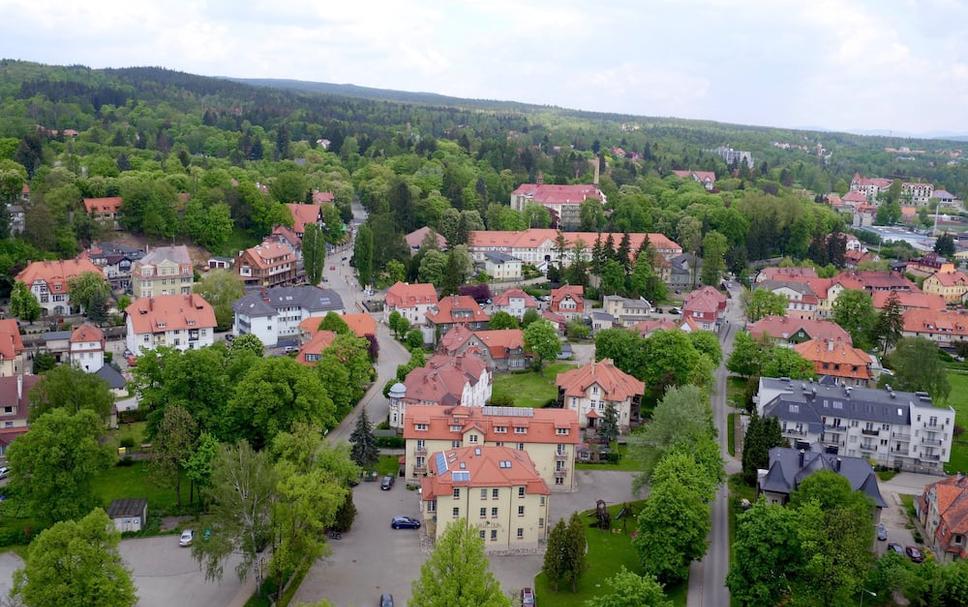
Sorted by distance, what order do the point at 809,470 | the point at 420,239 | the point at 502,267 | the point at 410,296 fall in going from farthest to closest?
1. the point at 420,239
2. the point at 502,267
3. the point at 410,296
4. the point at 809,470

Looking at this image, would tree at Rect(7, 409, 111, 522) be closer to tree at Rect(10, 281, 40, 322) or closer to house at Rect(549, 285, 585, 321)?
tree at Rect(10, 281, 40, 322)

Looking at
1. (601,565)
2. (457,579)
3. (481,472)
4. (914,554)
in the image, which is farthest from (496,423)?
(914,554)

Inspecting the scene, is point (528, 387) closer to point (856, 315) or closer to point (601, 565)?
point (601, 565)

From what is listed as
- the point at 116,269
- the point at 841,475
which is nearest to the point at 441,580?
the point at 841,475

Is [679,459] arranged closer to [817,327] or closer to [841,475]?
[841,475]

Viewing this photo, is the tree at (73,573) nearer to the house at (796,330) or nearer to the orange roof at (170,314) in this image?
the orange roof at (170,314)

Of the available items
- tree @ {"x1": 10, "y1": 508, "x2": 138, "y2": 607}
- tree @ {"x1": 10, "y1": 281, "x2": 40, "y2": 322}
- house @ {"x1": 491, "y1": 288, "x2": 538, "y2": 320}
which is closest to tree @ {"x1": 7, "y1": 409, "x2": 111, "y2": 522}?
tree @ {"x1": 10, "y1": 508, "x2": 138, "y2": 607}
